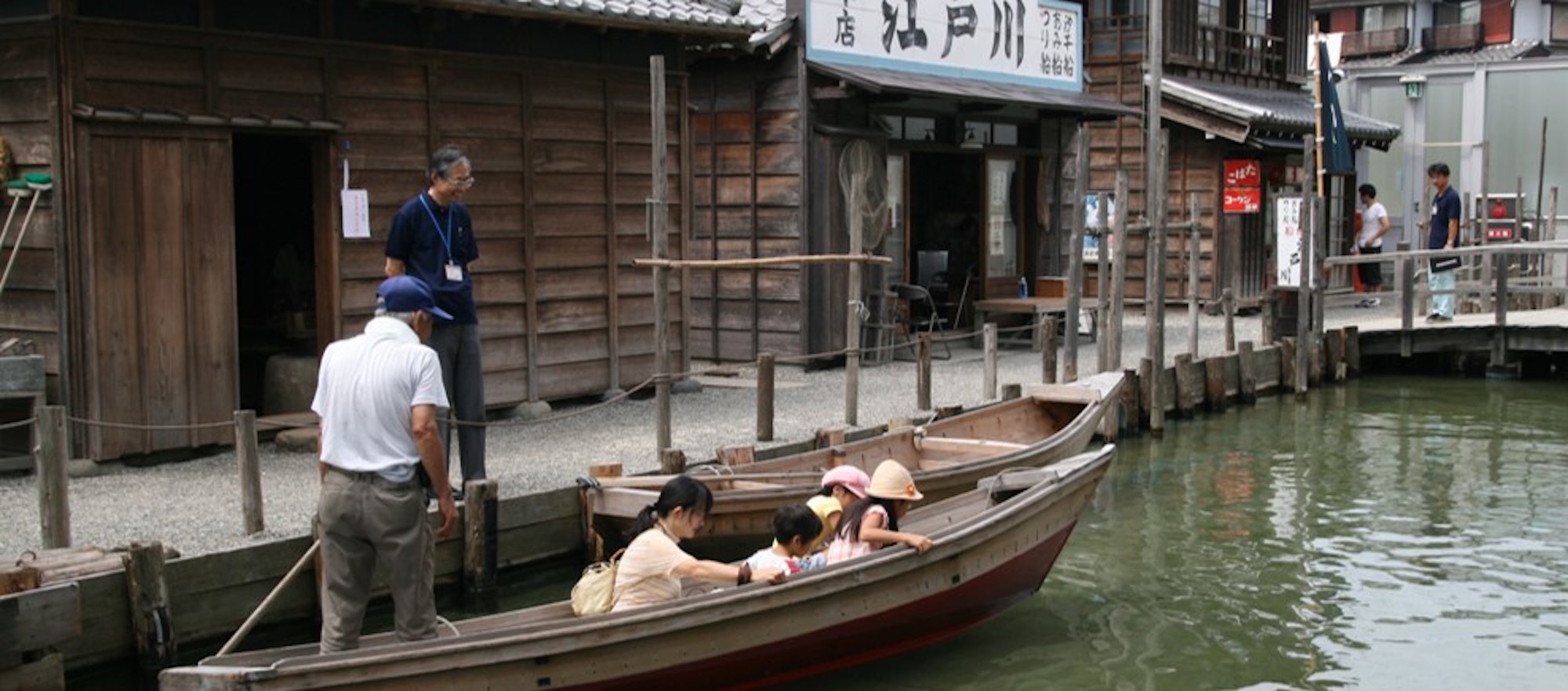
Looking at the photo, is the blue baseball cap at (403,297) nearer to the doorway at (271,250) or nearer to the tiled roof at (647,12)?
the tiled roof at (647,12)

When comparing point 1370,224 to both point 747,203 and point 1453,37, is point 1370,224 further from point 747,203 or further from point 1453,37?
point 1453,37

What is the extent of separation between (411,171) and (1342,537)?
8204 millimetres

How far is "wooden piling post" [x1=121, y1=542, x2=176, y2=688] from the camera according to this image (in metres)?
8.09

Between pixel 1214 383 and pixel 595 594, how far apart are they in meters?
12.3

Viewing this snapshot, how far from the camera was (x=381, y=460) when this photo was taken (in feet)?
21.9

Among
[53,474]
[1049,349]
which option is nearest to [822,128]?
[1049,349]

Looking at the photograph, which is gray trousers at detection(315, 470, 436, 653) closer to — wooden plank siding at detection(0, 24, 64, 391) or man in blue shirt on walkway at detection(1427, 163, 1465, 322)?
wooden plank siding at detection(0, 24, 64, 391)

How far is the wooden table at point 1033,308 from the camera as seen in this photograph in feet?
64.0

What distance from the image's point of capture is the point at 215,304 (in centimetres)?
1159

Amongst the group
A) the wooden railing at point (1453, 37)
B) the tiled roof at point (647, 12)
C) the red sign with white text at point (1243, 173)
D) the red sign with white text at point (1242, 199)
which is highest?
the wooden railing at point (1453, 37)

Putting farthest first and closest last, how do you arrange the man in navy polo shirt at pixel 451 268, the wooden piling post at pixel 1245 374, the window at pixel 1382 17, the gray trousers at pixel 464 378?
the window at pixel 1382 17, the wooden piling post at pixel 1245 374, the gray trousers at pixel 464 378, the man in navy polo shirt at pixel 451 268

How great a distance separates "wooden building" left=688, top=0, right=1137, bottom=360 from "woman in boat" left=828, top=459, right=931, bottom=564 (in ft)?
27.0

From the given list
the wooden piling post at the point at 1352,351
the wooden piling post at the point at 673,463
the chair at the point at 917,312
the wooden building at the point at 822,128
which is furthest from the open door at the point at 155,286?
the wooden piling post at the point at 1352,351

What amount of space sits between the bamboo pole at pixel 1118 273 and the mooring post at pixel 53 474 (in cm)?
1107
